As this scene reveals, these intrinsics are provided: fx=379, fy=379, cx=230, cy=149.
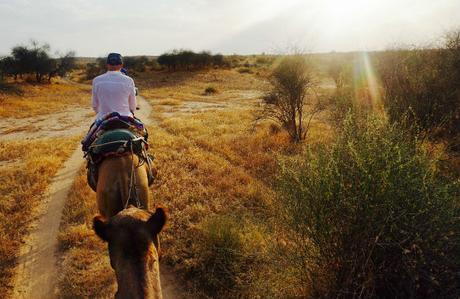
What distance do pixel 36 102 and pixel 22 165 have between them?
66.4 feet

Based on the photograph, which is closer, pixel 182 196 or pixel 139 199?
pixel 139 199

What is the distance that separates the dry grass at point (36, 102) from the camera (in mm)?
24094

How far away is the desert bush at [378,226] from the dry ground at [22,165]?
4.63 m

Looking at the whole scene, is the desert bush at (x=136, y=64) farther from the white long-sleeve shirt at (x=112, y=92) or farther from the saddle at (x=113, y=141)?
the saddle at (x=113, y=141)

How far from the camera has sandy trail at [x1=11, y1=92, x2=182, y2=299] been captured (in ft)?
18.7

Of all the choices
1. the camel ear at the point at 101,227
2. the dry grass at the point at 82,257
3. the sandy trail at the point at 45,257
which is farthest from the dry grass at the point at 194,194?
the camel ear at the point at 101,227

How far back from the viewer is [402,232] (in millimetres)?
3635

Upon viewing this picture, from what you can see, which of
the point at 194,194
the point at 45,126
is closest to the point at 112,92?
the point at 194,194

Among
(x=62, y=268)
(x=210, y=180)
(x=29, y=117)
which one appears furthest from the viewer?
(x=29, y=117)

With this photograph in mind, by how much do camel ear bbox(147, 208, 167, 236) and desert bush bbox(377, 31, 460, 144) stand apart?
7.57 metres

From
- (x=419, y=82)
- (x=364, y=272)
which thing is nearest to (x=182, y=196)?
(x=364, y=272)

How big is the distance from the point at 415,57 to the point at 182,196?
7.93 meters

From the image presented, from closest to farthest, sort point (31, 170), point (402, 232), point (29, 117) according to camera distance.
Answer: point (402, 232), point (31, 170), point (29, 117)

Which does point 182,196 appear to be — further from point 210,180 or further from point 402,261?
point 402,261
